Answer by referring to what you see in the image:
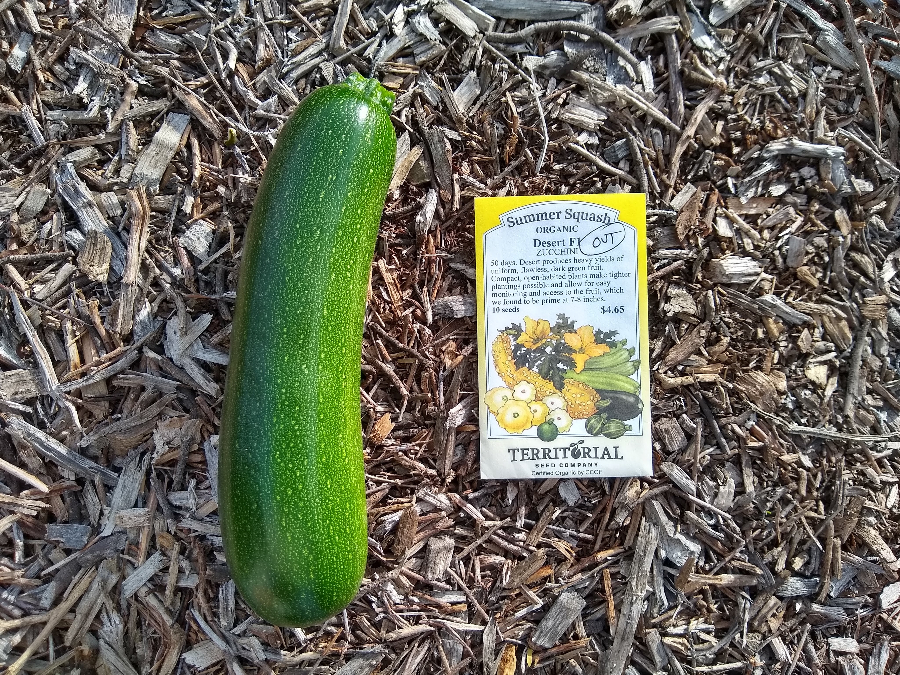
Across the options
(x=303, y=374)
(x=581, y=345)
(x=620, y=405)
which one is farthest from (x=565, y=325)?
(x=303, y=374)

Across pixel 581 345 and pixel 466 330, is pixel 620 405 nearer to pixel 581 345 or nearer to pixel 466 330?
pixel 581 345

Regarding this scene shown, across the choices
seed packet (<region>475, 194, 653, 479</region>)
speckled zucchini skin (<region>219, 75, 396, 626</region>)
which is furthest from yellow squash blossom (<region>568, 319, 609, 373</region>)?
speckled zucchini skin (<region>219, 75, 396, 626</region>)

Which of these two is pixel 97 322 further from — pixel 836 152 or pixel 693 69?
pixel 836 152

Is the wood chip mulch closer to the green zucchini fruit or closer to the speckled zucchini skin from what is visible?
the green zucchini fruit

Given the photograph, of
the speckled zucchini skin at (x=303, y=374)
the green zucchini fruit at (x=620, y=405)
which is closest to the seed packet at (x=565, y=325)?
the green zucchini fruit at (x=620, y=405)

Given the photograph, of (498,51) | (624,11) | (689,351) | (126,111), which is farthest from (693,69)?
(126,111)
